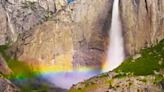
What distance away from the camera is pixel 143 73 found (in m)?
198

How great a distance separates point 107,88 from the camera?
189250 millimetres

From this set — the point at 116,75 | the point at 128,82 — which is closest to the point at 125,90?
the point at 128,82

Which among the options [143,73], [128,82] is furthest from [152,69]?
[128,82]

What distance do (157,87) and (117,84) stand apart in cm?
1534

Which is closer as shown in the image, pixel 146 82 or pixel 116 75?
pixel 146 82

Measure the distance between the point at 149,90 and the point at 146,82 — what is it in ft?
13.2

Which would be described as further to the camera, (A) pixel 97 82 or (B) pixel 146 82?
(A) pixel 97 82

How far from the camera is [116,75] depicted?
200 metres

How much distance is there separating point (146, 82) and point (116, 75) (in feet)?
59.8

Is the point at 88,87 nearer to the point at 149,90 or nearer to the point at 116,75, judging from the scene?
the point at 116,75

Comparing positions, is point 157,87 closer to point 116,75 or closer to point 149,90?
point 149,90

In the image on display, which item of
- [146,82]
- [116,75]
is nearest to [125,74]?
[116,75]

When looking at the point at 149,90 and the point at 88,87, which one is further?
the point at 88,87

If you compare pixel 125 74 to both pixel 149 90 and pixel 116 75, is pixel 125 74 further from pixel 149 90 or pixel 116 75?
pixel 149 90
